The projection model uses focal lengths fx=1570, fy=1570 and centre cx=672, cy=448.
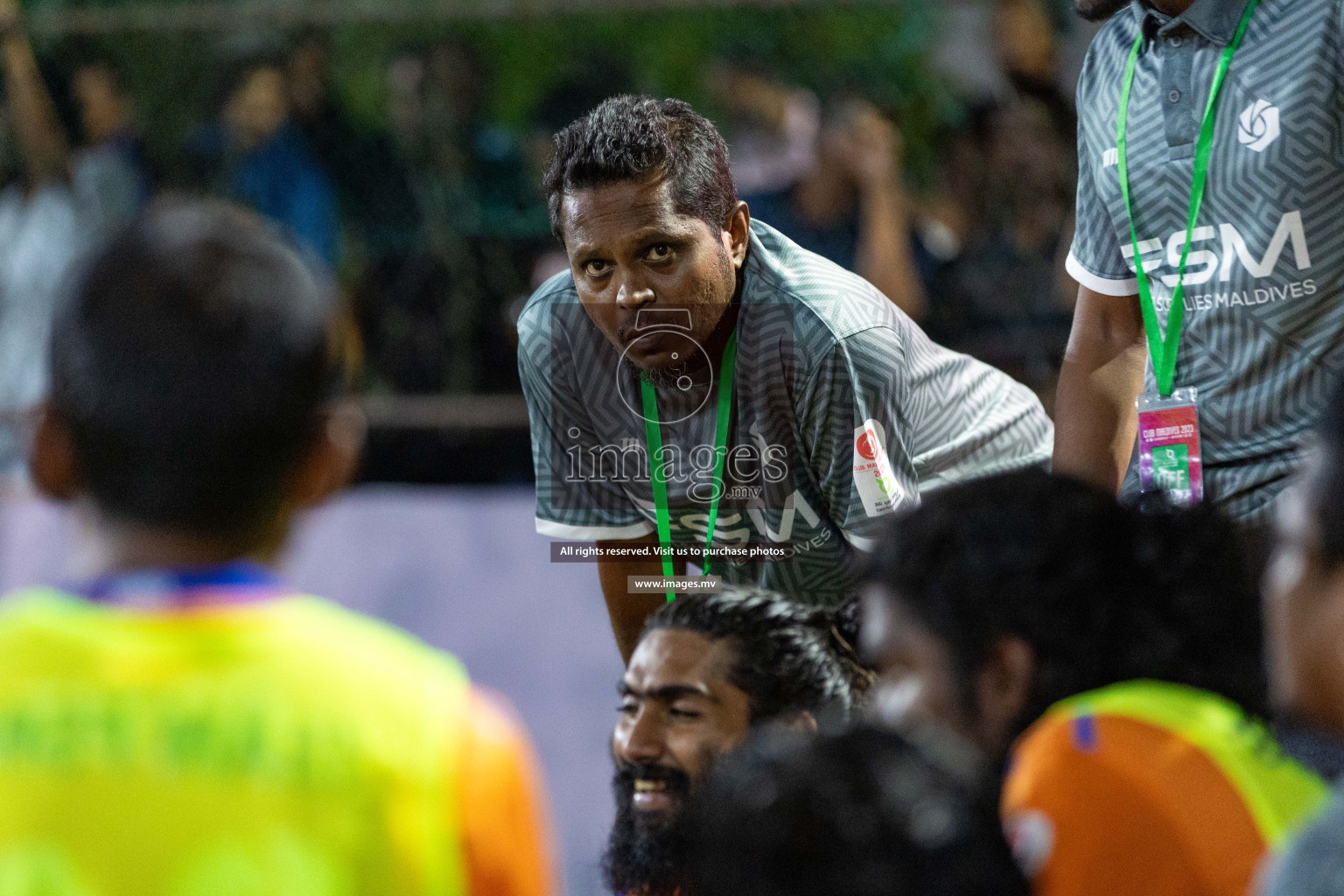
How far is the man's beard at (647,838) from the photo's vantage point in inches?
98.3

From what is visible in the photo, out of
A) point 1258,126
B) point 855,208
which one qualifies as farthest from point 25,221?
point 1258,126

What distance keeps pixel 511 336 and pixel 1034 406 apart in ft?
7.13

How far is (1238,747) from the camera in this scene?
1.36 meters

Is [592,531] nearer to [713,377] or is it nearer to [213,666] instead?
[713,377]

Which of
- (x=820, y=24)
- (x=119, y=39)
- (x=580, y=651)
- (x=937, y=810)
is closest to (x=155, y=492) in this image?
(x=937, y=810)

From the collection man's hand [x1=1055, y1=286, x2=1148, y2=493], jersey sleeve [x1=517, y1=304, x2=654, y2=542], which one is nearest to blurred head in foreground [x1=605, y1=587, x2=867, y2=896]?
jersey sleeve [x1=517, y1=304, x2=654, y2=542]

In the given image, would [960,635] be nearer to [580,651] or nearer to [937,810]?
[937,810]

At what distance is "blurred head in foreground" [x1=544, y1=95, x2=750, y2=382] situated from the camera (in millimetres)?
2691

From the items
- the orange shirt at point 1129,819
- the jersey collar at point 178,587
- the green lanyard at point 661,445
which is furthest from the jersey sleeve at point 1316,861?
the green lanyard at point 661,445

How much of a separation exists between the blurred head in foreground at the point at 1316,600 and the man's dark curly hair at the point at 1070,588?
0.22 m

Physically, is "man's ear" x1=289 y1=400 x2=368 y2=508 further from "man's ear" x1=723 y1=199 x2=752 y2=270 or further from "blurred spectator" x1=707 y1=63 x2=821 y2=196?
"blurred spectator" x1=707 y1=63 x2=821 y2=196

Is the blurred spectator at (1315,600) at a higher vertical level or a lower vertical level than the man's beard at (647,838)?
higher

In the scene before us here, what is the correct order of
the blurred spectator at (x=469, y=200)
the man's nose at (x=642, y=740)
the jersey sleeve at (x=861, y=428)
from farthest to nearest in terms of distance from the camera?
the blurred spectator at (x=469, y=200), the jersey sleeve at (x=861, y=428), the man's nose at (x=642, y=740)

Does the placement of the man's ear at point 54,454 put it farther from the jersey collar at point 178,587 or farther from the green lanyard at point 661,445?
the green lanyard at point 661,445
